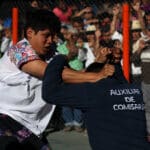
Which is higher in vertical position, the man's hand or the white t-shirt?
the man's hand

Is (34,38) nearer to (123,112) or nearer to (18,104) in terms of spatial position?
(18,104)

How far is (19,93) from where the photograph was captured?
3893mm

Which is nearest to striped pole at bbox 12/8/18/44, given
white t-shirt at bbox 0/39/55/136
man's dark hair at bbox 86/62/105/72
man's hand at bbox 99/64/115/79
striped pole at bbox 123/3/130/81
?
striped pole at bbox 123/3/130/81

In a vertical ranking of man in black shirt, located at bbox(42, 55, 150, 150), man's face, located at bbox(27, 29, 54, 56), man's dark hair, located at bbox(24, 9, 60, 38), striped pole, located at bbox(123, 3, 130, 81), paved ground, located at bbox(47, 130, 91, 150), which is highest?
man's dark hair, located at bbox(24, 9, 60, 38)

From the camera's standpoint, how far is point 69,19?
9.31 metres

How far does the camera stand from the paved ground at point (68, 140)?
769cm

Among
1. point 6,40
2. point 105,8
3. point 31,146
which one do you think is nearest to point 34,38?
point 31,146

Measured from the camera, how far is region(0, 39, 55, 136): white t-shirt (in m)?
3.87

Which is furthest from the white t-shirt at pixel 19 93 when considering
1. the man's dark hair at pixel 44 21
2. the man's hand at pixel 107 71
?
the man's hand at pixel 107 71

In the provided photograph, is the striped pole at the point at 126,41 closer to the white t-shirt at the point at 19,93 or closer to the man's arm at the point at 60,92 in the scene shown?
the white t-shirt at the point at 19,93

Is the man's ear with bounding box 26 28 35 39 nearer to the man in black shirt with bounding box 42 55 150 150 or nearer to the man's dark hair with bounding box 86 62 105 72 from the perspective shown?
the man's dark hair with bounding box 86 62 105 72

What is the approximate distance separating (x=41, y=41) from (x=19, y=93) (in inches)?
15.1

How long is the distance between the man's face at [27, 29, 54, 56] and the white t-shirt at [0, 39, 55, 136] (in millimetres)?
45

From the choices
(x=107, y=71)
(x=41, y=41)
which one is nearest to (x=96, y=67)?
(x=107, y=71)
